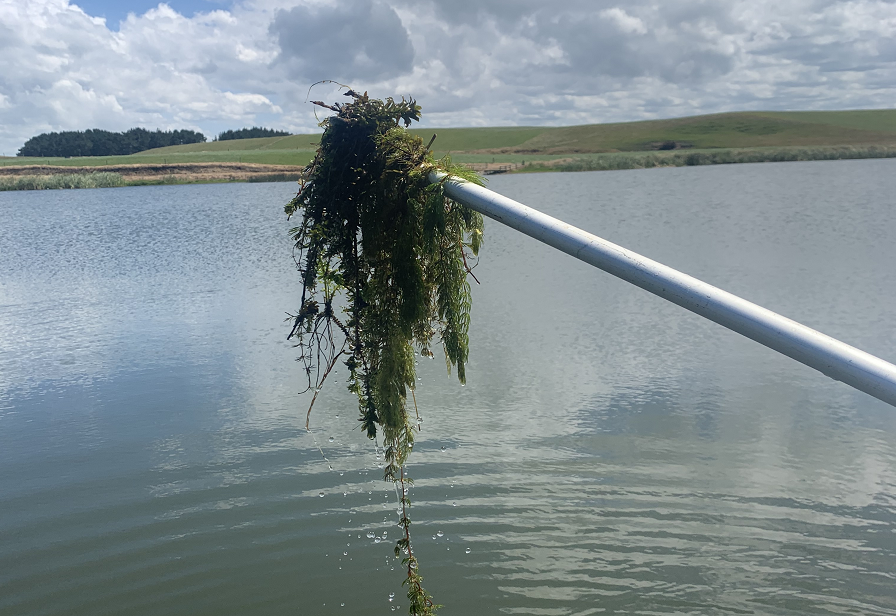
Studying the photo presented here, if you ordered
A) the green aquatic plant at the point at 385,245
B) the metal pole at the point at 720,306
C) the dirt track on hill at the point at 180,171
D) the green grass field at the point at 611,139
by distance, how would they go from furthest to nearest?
the green grass field at the point at 611,139
the dirt track on hill at the point at 180,171
the green aquatic plant at the point at 385,245
the metal pole at the point at 720,306

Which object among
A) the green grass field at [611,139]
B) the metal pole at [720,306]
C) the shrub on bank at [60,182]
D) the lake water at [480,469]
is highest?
the green grass field at [611,139]

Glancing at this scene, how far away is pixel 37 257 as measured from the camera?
2553 centimetres

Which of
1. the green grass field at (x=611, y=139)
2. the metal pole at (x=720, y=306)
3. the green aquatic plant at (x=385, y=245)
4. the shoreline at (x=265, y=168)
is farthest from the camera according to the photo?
the green grass field at (x=611, y=139)

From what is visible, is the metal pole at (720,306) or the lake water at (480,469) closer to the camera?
the metal pole at (720,306)

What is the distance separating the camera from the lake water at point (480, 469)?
237 inches

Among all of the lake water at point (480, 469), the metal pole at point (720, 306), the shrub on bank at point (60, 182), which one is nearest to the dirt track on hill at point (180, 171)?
the shrub on bank at point (60, 182)

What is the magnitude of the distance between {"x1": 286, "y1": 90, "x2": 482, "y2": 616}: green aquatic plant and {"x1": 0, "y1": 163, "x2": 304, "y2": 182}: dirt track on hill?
3243 inches

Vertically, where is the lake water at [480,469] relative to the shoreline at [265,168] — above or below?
below

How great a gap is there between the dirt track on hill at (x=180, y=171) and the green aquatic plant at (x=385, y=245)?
3243 inches

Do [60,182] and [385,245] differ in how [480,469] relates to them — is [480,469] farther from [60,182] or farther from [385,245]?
[60,182]

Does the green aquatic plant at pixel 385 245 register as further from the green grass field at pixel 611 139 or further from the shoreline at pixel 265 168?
the green grass field at pixel 611 139

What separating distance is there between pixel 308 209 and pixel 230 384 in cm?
801

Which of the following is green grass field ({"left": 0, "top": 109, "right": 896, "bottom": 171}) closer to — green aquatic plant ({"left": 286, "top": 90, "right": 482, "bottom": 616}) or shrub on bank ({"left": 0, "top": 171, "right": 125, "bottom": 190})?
shrub on bank ({"left": 0, "top": 171, "right": 125, "bottom": 190})

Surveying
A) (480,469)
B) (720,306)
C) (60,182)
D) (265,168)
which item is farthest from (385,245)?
(265,168)
